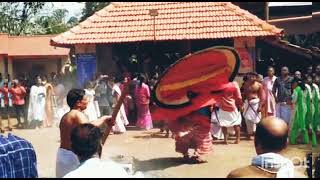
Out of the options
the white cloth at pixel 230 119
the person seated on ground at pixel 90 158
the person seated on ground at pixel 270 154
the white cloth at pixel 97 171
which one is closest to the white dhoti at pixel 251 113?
the white cloth at pixel 230 119

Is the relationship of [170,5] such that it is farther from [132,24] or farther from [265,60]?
[265,60]

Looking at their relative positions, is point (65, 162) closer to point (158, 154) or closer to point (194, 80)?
point (194, 80)

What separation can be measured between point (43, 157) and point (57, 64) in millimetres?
16786

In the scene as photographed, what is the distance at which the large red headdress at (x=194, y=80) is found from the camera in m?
6.12

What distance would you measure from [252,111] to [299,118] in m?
1.06

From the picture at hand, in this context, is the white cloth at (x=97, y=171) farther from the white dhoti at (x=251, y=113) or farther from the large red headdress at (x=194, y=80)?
the white dhoti at (x=251, y=113)

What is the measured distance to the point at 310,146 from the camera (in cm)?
959

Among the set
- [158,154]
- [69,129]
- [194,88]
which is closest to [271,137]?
[69,129]

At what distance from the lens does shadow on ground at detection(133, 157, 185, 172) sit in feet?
26.6

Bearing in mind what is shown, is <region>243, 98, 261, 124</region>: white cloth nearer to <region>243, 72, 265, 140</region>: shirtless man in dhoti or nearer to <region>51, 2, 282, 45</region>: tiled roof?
<region>243, 72, 265, 140</region>: shirtless man in dhoti

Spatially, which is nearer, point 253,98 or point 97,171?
point 97,171

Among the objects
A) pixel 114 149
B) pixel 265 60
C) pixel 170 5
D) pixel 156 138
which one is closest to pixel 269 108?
pixel 156 138

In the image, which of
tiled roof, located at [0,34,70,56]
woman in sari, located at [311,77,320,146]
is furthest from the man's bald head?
tiled roof, located at [0,34,70,56]

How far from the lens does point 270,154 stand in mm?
2836
